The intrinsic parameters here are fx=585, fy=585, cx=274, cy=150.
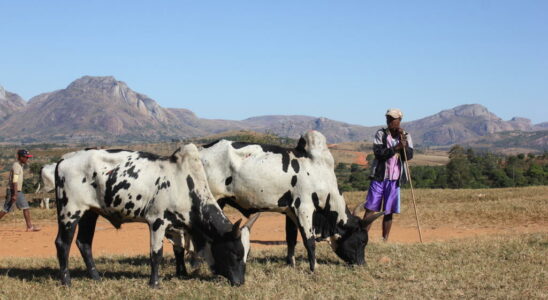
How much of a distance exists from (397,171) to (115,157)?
17.2 ft

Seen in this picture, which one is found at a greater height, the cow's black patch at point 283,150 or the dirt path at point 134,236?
the cow's black patch at point 283,150

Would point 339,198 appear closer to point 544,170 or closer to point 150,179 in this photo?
point 150,179

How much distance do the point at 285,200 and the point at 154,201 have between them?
7.01 feet

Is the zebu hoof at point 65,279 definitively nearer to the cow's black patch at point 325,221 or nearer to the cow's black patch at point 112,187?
the cow's black patch at point 112,187

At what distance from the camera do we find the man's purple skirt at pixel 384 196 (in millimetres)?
10984

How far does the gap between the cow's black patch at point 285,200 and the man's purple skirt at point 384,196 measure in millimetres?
2263

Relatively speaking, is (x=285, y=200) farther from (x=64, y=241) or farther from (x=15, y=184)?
(x=15, y=184)

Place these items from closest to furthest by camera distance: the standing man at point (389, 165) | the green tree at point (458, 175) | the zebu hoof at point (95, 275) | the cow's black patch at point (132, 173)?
1. the cow's black patch at point (132, 173)
2. the zebu hoof at point (95, 275)
3. the standing man at point (389, 165)
4. the green tree at point (458, 175)

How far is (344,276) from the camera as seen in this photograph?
8844 millimetres

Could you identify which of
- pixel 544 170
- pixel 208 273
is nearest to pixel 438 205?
pixel 208 273

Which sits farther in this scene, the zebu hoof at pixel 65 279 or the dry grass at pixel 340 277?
the zebu hoof at pixel 65 279

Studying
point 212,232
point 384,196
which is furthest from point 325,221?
point 212,232

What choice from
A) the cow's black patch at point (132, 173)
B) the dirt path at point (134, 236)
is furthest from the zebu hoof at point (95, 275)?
the dirt path at point (134, 236)

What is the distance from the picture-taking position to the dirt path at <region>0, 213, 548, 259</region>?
43.6 ft
